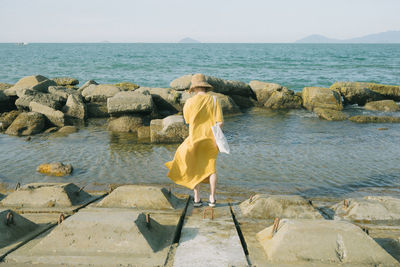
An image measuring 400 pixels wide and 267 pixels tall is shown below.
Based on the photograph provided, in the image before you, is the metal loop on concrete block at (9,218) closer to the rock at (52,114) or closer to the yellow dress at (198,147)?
the yellow dress at (198,147)

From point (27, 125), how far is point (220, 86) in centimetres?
894

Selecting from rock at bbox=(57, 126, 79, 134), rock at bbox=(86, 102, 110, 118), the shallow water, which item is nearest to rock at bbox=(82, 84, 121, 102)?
rock at bbox=(86, 102, 110, 118)

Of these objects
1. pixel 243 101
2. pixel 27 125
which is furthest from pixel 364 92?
pixel 27 125

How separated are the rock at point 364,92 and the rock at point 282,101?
9.33ft

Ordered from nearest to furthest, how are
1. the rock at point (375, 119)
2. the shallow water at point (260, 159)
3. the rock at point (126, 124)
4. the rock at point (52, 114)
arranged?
the shallow water at point (260, 159)
the rock at point (126, 124)
the rock at point (52, 114)
the rock at point (375, 119)

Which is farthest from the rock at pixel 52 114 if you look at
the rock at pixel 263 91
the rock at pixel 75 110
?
the rock at pixel 263 91

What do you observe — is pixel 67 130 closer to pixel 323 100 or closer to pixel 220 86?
pixel 220 86

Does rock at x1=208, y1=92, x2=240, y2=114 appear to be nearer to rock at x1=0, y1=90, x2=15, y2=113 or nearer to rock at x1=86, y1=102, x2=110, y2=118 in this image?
rock at x1=86, y1=102, x2=110, y2=118

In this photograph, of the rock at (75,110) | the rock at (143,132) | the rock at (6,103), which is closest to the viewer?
the rock at (143,132)

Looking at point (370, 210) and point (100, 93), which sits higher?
point (100, 93)

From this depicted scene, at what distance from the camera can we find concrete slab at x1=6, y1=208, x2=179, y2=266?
2.82 metres

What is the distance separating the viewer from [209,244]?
3.16 metres

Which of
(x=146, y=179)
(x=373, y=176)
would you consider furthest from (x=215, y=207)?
(x=373, y=176)

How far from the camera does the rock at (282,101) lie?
669 inches
